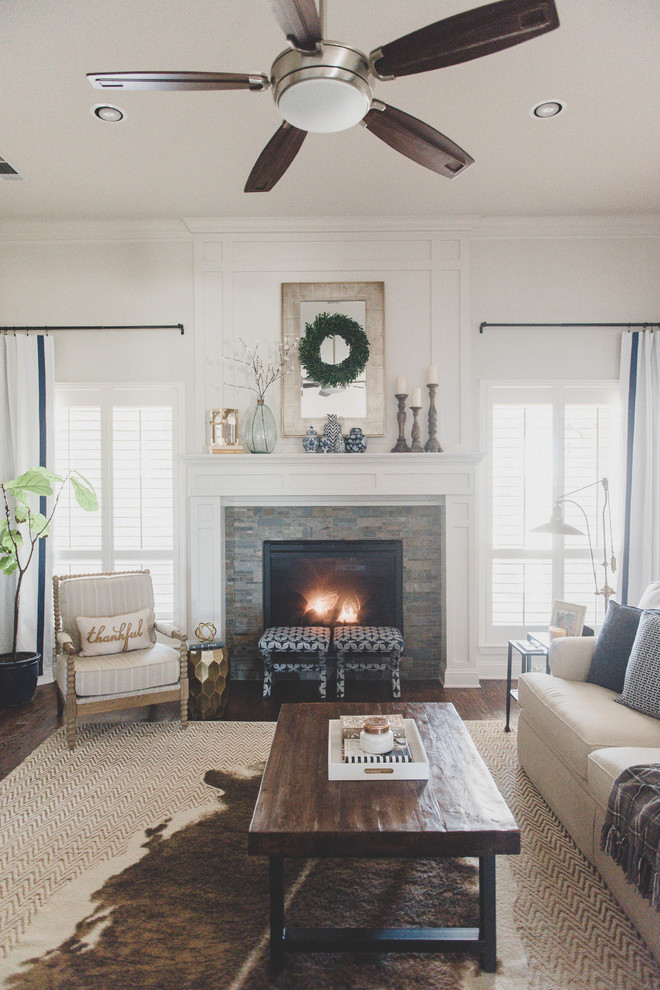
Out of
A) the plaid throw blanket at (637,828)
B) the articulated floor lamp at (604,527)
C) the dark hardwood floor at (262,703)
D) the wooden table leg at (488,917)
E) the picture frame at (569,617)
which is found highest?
the articulated floor lamp at (604,527)

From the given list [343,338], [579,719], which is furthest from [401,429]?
[579,719]

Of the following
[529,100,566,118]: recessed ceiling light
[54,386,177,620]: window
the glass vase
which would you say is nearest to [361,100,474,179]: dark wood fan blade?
[529,100,566,118]: recessed ceiling light

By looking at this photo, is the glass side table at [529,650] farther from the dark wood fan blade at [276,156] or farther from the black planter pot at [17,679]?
the black planter pot at [17,679]

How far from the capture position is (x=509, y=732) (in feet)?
11.4

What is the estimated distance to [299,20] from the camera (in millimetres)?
1487

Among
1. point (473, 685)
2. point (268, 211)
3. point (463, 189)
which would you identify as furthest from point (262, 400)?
point (473, 685)

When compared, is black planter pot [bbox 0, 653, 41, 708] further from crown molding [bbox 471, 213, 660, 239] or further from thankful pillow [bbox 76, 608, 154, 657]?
crown molding [bbox 471, 213, 660, 239]

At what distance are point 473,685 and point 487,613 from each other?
527 millimetres

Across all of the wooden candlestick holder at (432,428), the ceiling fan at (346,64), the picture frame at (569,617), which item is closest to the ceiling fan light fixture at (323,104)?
the ceiling fan at (346,64)

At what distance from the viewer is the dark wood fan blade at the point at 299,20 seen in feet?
4.69

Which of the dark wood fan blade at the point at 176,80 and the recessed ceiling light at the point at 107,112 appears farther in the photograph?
the recessed ceiling light at the point at 107,112

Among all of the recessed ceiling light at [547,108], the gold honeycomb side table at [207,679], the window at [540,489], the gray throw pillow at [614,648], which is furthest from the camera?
the window at [540,489]

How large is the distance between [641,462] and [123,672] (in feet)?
12.0

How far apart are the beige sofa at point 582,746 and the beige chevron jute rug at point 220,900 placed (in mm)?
89
